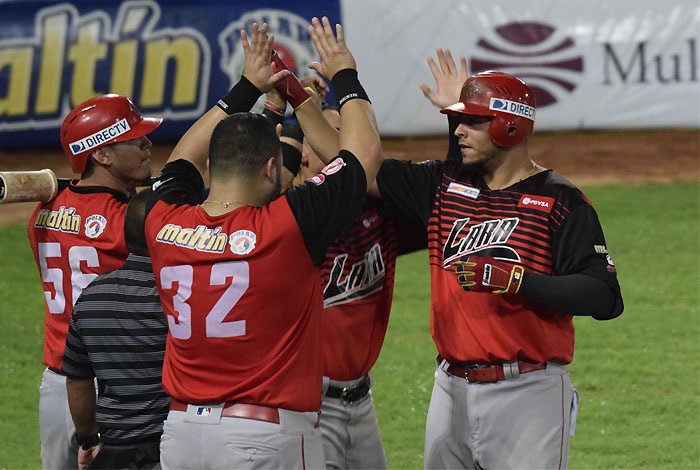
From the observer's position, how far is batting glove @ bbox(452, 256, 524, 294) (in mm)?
4215

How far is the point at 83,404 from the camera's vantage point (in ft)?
14.7

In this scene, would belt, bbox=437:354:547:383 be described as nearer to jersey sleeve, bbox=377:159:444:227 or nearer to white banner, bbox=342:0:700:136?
jersey sleeve, bbox=377:159:444:227

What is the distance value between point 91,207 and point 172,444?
149 cm

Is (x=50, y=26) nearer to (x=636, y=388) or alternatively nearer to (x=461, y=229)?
(x=636, y=388)

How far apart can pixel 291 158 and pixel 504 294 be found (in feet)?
4.36

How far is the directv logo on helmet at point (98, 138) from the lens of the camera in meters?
5.18

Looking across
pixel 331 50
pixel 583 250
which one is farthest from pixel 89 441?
pixel 583 250

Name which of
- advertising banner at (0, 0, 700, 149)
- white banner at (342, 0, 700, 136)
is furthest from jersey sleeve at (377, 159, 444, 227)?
white banner at (342, 0, 700, 136)

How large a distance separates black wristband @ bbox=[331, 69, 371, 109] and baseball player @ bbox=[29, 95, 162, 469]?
4.23 feet

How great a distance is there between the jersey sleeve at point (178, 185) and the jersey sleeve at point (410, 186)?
89cm

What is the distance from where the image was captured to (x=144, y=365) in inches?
166

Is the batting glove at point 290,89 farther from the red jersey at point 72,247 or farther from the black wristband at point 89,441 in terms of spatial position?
the black wristband at point 89,441

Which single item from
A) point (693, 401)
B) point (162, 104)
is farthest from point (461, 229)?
point (162, 104)

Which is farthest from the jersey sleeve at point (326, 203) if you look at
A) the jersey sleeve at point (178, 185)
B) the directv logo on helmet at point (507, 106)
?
the directv logo on helmet at point (507, 106)
